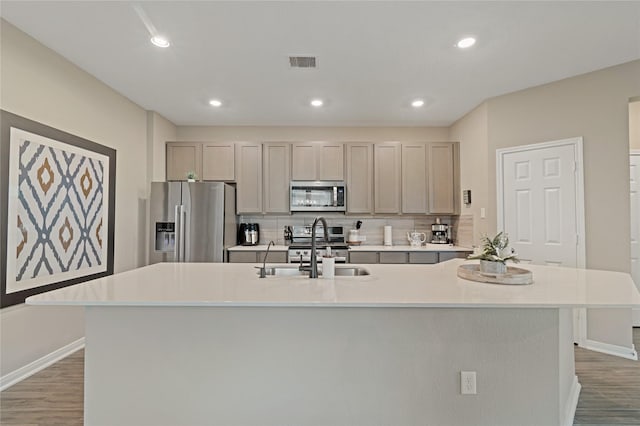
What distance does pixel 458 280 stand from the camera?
206cm

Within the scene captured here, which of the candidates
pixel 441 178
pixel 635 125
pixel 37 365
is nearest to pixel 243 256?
pixel 37 365

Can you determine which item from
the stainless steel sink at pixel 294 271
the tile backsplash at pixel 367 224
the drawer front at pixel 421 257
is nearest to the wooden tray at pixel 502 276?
the stainless steel sink at pixel 294 271

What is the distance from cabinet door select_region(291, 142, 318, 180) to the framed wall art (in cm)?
218

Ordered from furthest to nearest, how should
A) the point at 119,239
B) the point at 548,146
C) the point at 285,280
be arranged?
the point at 119,239 < the point at 548,146 < the point at 285,280

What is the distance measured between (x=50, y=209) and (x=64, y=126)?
772mm

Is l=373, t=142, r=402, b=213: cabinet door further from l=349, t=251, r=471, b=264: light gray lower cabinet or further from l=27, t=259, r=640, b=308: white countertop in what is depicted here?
l=27, t=259, r=640, b=308: white countertop

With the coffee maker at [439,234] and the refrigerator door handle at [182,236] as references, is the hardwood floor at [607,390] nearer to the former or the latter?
the coffee maker at [439,234]

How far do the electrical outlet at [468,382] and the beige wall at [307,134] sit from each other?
366cm

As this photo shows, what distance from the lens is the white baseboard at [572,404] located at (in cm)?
194

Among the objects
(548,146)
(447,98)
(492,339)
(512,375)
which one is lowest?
Result: (512,375)

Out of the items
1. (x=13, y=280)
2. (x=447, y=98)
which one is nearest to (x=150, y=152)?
(x=13, y=280)

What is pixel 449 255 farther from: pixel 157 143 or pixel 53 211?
pixel 53 211

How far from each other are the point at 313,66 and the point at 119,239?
2.83 meters

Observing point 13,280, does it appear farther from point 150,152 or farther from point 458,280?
point 458,280
